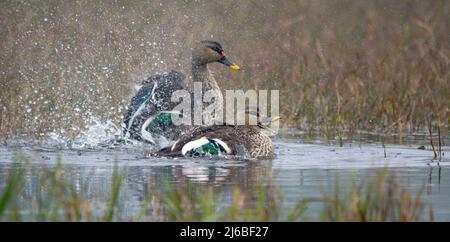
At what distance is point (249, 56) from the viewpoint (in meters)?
14.8

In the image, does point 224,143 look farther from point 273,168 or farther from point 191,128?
point 191,128

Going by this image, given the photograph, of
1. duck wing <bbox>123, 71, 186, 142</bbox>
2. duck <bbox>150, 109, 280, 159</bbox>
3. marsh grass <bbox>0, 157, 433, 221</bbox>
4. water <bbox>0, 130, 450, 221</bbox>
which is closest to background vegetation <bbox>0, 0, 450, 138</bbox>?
duck wing <bbox>123, 71, 186, 142</bbox>

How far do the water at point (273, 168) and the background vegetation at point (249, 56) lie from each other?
101 cm

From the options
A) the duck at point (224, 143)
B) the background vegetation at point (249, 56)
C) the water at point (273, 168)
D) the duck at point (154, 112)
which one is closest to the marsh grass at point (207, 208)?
the water at point (273, 168)

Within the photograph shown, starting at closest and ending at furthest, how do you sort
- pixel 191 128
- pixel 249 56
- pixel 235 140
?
pixel 235 140, pixel 191 128, pixel 249 56

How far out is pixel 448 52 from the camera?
47.1ft

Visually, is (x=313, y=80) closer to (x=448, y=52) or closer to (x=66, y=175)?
(x=448, y=52)

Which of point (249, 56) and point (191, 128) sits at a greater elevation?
point (249, 56)

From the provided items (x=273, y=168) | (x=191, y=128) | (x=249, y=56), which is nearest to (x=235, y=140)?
(x=273, y=168)

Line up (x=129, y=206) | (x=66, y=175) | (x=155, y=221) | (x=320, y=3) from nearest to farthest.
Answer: (x=155, y=221) → (x=129, y=206) → (x=66, y=175) → (x=320, y=3)

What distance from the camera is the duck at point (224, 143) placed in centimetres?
929

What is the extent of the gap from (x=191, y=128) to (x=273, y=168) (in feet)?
7.63
